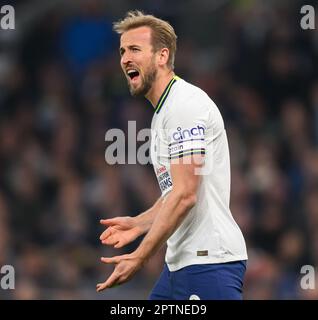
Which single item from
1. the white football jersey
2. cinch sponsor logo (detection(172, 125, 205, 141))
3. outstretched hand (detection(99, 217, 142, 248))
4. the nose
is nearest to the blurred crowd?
outstretched hand (detection(99, 217, 142, 248))

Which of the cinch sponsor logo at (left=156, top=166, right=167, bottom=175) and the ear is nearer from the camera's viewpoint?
the cinch sponsor logo at (left=156, top=166, right=167, bottom=175)

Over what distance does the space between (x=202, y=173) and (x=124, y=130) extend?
5.26 meters

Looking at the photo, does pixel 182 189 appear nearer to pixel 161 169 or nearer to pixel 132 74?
pixel 161 169

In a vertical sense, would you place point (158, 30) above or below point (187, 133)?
above

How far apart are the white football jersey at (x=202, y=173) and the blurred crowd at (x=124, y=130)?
3.26 meters

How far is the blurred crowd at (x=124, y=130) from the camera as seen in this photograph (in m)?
9.22

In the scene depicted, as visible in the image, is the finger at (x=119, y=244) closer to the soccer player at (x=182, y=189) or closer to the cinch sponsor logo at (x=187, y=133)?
the soccer player at (x=182, y=189)

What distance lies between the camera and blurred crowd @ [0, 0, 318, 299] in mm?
9219

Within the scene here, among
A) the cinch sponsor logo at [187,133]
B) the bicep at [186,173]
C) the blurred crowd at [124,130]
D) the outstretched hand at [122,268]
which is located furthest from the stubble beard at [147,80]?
the blurred crowd at [124,130]

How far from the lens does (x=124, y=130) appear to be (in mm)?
10469

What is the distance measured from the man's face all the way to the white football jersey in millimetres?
162

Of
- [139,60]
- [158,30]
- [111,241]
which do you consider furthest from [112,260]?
[158,30]

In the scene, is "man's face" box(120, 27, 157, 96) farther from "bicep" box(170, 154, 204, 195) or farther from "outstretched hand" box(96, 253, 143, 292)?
"outstretched hand" box(96, 253, 143, 292)
